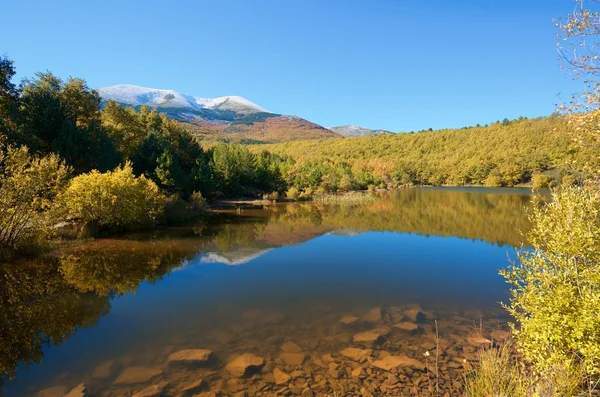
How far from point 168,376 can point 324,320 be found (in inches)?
176

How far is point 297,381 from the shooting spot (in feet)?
22.5

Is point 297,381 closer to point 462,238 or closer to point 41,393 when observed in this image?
point 41,393

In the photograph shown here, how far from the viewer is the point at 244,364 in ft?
24.4

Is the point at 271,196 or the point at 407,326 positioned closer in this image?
the point at 407,326

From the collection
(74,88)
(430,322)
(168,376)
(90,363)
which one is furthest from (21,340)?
(74,88)

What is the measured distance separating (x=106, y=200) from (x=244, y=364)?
1763cm

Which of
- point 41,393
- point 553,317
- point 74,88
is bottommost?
point 41,393

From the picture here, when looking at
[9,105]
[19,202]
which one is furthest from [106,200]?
[9,105]

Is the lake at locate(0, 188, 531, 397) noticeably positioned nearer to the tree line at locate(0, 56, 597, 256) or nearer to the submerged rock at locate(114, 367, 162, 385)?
the submerged rock at locate(114, 367, 162, 385)

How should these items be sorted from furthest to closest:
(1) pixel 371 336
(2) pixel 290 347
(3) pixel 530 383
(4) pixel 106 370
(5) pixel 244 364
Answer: (1) pixel 371 336
(2) pixel 290 347
(5) pixel 244 364
(4) pixel 106 370
(3) pixel 530 383

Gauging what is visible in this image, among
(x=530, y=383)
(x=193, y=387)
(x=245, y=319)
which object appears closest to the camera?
(x=530, y=383)

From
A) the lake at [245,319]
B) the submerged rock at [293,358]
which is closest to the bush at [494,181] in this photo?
the lake at [245,319]

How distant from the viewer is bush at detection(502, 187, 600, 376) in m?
4.81

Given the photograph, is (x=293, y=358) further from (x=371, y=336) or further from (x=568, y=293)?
(x=568, y=293)
